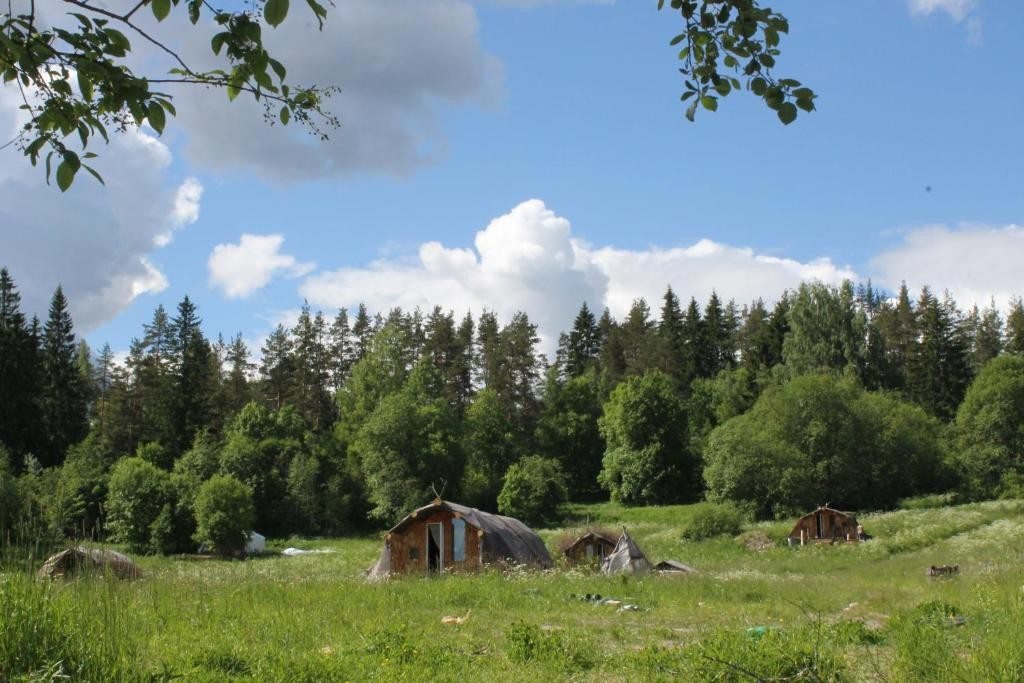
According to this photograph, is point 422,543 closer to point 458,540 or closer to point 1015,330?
point 458,540

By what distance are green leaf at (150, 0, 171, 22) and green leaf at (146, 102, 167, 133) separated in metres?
0.39

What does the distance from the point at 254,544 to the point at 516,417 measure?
3401 centimetres

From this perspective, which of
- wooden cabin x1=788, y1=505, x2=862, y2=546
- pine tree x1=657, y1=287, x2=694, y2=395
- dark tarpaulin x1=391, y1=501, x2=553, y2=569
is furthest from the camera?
pine tree x1=657, y1=287, x2=694, y2=395

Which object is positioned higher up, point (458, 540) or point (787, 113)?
point (787, 113)

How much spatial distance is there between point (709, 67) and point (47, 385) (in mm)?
75558

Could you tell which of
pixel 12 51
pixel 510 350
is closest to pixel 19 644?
pixel 12 51

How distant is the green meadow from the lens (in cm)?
631

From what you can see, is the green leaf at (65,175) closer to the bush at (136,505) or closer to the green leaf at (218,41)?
the green leaf at (218,41)

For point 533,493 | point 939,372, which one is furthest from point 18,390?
point 939,372

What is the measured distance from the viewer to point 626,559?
28906mm

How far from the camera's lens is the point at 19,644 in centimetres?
597

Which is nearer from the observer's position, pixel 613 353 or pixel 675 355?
pixel 675 355

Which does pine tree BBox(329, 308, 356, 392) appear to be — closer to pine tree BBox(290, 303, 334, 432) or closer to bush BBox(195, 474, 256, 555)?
pine tree BBox(290, 303, 334, 432)

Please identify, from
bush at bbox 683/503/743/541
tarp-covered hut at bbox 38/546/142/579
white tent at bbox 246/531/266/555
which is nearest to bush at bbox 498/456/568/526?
bush at bbox 683/503/743/541
